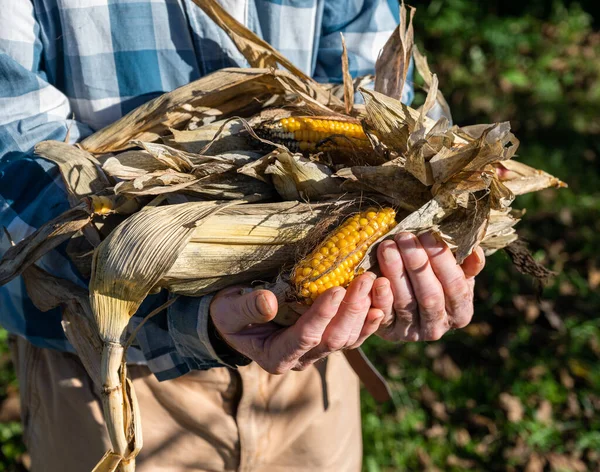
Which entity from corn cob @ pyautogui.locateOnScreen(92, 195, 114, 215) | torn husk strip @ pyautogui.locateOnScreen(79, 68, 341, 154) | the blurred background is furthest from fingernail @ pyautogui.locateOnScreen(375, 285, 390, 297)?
the blurred background

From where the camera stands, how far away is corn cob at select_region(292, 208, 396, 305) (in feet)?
4.12

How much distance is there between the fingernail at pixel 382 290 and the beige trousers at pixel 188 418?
0.52 metres

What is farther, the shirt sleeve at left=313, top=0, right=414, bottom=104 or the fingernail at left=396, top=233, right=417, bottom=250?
the shirt sleeve at left=313, top=0, right=414, bottom=104

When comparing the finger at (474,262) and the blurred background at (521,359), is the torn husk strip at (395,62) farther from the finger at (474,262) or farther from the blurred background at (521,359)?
the blurred background at (521,359)

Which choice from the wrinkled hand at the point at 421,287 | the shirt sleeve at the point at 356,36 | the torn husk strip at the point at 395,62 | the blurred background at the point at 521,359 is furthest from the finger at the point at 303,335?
the blurred background at the point at 521,359

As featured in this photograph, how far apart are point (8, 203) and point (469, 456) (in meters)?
2.13

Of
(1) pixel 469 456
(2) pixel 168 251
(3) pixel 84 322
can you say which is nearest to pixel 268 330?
(2) pixel 168 251

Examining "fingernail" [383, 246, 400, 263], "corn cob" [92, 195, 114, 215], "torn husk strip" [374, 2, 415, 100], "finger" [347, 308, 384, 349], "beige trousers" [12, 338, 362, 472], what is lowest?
"beige trousers" [12, 338, 362, 472]

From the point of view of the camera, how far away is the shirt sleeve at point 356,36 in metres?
1.73

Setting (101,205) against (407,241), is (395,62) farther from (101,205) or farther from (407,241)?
(101,205)

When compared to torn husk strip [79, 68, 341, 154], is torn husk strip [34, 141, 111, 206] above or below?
below

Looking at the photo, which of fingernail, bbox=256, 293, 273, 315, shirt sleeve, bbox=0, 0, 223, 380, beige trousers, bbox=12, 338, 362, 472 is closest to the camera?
fingernail, bbox=256, 293, 273, 315

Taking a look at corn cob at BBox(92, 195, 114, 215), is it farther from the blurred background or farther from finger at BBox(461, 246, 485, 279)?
the blurred background

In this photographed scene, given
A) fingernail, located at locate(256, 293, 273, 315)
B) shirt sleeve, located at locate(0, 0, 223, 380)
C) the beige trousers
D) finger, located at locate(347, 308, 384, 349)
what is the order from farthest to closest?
the beige trousers, shirt sleeve, located at locate(0, 0, 223, 380), finger, located at locate(347, 308, 384, 349), fingernail, located at locate(256, 293, 273, 315)
